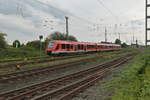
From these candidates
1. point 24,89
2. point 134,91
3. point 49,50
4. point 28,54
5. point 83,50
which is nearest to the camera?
point 134,91

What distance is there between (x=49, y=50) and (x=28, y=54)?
18.4 ft

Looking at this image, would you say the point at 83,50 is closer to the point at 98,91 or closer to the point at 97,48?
the point at 97,48

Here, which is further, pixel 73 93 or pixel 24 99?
pixel 73 93

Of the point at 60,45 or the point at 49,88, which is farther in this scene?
the point at 60,45

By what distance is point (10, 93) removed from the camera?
24.2 feet

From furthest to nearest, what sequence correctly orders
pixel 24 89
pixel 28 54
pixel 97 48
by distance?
pixel 97 48, pixel 28 54, pixel 24 89

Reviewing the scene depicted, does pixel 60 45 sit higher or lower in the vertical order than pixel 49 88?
higher

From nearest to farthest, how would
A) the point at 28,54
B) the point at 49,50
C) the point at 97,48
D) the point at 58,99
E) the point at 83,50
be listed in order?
the point at 58,99 → the point at 49,50 → the point at 28,54 → the point at 83,50 → the point at 97,48

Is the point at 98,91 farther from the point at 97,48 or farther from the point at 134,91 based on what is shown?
the point at 97,48

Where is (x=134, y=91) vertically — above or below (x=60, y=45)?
below

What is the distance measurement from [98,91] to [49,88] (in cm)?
225

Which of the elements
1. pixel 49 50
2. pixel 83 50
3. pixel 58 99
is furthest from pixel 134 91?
pixel 83 50

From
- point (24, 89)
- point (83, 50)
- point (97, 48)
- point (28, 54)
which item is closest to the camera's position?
point (24, 89)

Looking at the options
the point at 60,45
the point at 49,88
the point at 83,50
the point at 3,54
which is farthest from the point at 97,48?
the point at 49,88
